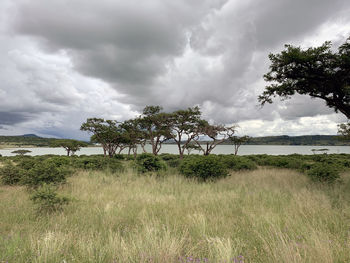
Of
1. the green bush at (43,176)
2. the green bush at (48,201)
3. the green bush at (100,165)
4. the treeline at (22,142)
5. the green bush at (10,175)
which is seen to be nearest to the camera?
the green bush at (48,201)

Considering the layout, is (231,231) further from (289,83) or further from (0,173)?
(0,173)

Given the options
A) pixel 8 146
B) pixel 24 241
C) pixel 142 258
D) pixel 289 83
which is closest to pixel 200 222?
pixel 142 258

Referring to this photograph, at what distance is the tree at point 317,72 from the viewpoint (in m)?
8.43

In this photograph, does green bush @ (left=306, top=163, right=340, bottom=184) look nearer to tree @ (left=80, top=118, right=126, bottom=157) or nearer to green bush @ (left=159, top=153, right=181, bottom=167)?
green bush @ (left=159, top=153, right=181, bottom=167)

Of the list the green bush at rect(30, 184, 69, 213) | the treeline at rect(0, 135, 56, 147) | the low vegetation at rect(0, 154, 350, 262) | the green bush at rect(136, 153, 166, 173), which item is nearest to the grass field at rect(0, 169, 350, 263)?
the low vegetation at rect(0, 154, 350, 262)

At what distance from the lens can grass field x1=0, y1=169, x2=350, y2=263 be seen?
2.80m

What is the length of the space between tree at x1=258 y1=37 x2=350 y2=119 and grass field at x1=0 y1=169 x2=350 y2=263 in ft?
17.4

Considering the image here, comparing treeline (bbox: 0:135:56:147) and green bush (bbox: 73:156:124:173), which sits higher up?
treeline (bbox: 0:135:56:147)

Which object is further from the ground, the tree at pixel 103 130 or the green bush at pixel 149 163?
the tree at pixel 103 130

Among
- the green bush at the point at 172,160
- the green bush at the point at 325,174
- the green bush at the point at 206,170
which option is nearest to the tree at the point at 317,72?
the green bush at the point at 325,174

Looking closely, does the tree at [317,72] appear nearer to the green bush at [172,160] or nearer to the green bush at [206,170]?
the green bush at [206,170]

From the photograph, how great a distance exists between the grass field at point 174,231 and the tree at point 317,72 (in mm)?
5303

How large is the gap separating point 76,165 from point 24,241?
12.6 meters

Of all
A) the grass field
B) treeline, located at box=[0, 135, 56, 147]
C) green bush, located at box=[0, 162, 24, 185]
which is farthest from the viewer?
treeline, located at box=[0, 135, 56, 147]
